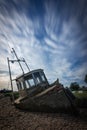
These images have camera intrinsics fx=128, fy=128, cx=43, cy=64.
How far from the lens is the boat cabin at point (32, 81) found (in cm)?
1200

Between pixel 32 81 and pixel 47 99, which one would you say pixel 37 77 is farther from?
pixel 47 99

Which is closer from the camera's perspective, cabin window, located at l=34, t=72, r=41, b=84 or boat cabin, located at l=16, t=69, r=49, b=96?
boat cabin, located at l=16, t=69, r=49, b=96

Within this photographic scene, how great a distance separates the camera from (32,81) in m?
12.1

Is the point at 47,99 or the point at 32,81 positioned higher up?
the point at 32,81

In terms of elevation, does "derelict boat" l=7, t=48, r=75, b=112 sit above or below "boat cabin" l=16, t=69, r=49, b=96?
below

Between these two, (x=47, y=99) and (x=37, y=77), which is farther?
(x=37, y=77)

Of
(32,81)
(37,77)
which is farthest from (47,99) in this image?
(37,77)

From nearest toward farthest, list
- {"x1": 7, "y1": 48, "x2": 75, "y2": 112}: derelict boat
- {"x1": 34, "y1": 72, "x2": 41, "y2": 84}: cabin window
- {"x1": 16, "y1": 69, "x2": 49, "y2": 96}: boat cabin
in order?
{"x1": 7, "y1": 48, "x2": 75, "y2": 112}: derelict boat, {"x1": 16, "y1": 69, "x2": 49, "y2": 96}: boat cabin, {"x1": 34, "y1": 72, "x2": 41, "y2": 84}: cabin window

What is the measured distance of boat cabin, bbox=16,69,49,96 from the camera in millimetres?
12000

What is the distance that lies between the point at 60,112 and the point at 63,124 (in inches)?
88.9

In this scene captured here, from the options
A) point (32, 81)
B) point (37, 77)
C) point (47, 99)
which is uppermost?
point (37, 77)

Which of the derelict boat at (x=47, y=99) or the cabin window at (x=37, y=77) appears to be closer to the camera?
the derelict boat at (x=47, y=99)

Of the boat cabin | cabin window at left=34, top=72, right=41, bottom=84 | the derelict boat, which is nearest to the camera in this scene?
the derelict boat

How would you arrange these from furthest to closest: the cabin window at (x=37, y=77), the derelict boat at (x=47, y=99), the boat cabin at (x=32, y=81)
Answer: the cabin window at (x=37, y=77) → the boat cabin at (x=32, y=81) → the derelict boat at (x=47, y=99)
